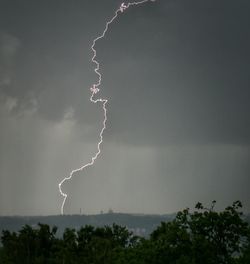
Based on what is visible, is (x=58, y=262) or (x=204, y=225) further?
(x=58, y=262)

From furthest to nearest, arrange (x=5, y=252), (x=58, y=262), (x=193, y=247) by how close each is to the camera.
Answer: (x=5, y=252) < (x=58, y=262) < (x=193, y=247)

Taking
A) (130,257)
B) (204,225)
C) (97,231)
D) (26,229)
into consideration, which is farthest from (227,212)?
(26,229)

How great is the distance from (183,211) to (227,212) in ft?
12.6

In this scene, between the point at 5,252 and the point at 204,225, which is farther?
the point at 5,252

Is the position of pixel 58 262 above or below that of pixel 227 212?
below

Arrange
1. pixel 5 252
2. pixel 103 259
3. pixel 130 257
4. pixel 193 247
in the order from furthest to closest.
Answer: pixel 5 252 → pixel 103 259 → pixel 130 257 → pixel 193 247

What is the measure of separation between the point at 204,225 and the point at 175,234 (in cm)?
265

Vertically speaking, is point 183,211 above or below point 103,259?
above

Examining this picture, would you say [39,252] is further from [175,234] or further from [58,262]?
[175,234]

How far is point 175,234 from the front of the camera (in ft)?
183

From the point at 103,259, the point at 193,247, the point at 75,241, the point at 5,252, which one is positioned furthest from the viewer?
the point at 5,252

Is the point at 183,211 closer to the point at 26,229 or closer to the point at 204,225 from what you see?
the point at 204,225

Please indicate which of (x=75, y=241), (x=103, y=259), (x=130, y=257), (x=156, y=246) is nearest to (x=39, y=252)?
(x=75, y=241)

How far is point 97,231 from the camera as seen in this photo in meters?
96.1
